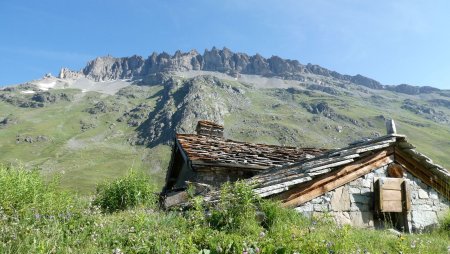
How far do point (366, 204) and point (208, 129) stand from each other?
9.00 meters

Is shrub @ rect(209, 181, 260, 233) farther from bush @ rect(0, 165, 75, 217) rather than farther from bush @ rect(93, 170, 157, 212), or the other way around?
bush @ rect(93, 170, 157, 212)

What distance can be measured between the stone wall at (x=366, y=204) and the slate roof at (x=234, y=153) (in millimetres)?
2587

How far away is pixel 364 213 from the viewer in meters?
10.8

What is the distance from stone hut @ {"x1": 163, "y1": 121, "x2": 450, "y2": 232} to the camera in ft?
33.1

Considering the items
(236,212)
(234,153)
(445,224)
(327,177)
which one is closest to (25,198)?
(236,212)

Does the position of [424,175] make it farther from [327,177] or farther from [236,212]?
[236,212]

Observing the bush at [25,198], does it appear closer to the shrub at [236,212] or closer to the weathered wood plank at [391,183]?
the shrub at [236,212]

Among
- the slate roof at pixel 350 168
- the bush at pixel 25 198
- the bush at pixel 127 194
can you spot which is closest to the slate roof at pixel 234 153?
the slate roof at pixel 350 168

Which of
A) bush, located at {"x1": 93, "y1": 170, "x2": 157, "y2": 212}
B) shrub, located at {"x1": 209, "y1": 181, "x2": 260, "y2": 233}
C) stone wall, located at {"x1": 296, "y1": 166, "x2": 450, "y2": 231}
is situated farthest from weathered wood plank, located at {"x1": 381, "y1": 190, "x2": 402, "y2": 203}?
bush, located at {"x1": 93, "y1": 170, "x2": 157, "y2": 212}

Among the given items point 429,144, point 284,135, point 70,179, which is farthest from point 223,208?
point 429,144

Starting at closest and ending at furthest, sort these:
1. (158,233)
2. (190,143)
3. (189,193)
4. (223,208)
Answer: (158,233)
(223,208)
(189,193)
(190,143)

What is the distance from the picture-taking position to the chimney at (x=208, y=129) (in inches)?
709

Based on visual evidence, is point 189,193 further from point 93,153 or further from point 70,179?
point 93,153

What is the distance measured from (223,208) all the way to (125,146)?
180m
